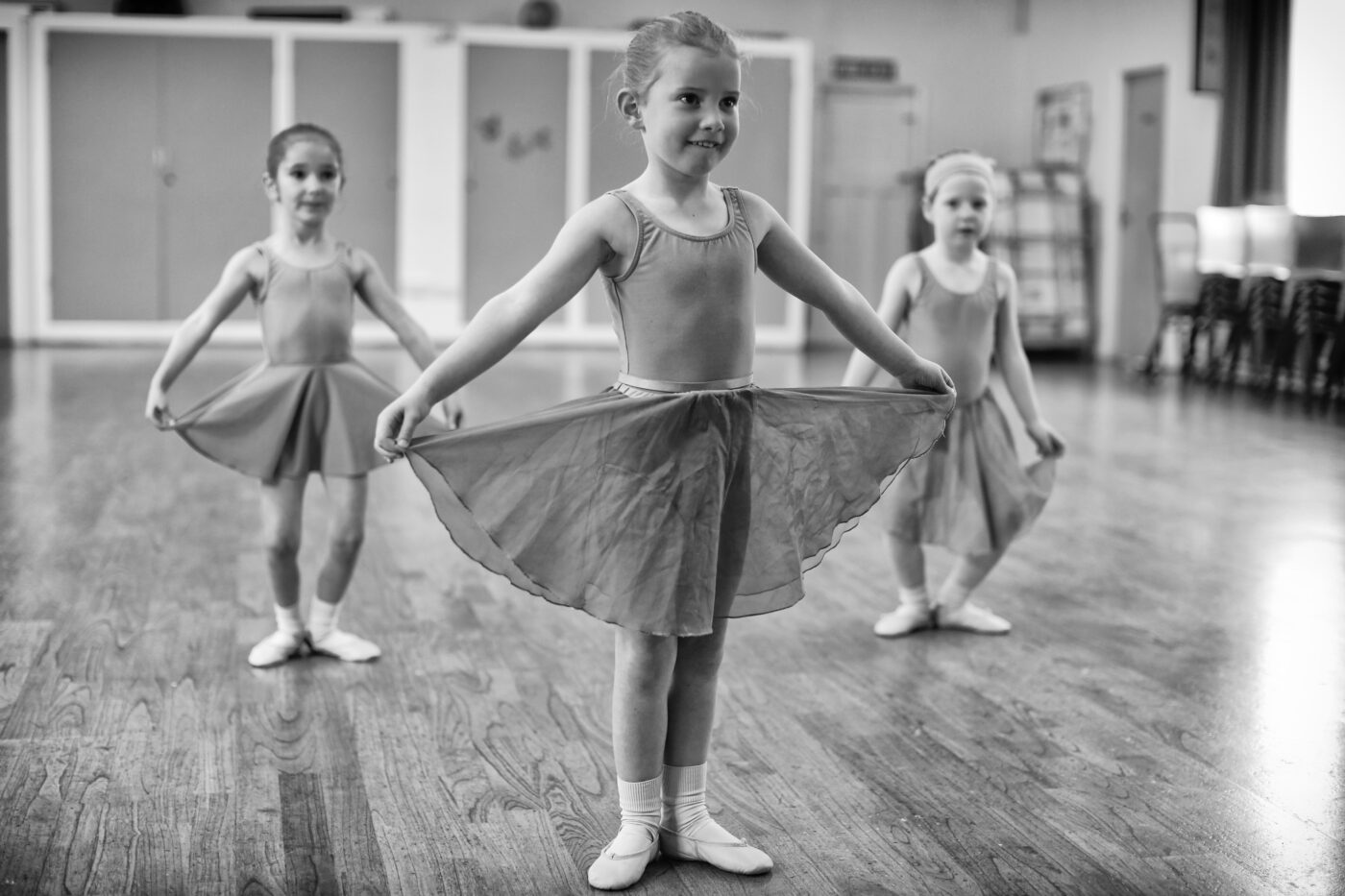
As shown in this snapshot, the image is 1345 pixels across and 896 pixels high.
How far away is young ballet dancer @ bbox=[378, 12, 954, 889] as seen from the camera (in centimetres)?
193

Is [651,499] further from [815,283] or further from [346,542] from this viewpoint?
[346,542]

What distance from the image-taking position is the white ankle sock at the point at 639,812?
2025 millimetres

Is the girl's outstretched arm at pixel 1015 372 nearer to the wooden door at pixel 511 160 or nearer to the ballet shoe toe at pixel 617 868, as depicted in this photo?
the ballet shoe toe at pixel 617 868

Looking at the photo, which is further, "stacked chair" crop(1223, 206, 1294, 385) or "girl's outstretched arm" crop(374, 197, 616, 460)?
"stacked chair" crop(1223, 206, 1294, 385)

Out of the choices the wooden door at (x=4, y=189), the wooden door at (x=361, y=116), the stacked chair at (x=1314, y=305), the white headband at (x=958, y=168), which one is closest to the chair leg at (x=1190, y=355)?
the stacked chair at (x=1314, y=305)

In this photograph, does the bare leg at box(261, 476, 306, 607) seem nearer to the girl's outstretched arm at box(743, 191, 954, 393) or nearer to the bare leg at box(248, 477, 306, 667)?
the bare leg at box(248, 477, 306, 667)

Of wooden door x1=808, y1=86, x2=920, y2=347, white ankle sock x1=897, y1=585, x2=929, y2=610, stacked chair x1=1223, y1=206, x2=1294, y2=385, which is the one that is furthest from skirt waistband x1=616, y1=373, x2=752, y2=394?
wooden door x1=808, y1=86, x2=920, y2=347

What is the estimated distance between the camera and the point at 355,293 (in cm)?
322

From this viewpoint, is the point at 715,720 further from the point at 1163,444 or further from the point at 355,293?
the point at 1163,444

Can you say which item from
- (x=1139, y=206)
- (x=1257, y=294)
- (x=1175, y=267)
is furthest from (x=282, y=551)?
(x=1139, y=206)

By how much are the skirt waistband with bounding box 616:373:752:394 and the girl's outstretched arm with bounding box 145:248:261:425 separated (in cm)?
117

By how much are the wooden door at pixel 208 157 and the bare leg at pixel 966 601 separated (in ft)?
27.3

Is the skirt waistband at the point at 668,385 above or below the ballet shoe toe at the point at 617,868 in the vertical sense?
above

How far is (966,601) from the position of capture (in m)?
3.47
